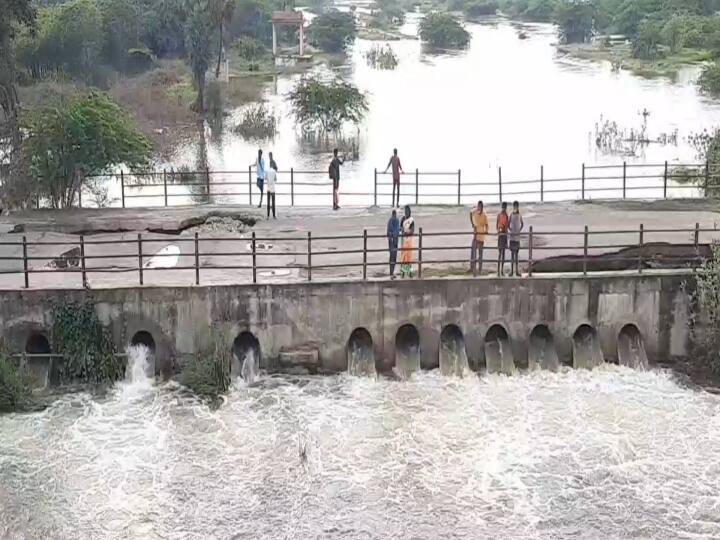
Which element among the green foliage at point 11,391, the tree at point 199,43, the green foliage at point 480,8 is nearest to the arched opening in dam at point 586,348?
the green foliage at point 11,391

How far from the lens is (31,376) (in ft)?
64.6

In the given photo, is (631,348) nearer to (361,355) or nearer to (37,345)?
(361,355)

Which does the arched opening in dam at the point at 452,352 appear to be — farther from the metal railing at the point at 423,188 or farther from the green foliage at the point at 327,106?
the green foliage at the point at 327,106

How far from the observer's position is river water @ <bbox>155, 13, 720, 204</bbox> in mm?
42156

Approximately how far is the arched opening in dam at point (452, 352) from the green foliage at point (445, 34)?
80.1 meters

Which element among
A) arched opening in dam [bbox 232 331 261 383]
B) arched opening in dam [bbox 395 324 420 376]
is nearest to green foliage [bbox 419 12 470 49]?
arched opening in dam [bbox 395 324 420 376]

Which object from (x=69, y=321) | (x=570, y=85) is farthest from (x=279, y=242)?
(x=570, y=85)

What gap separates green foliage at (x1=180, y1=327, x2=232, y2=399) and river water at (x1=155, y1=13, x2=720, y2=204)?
8.85 metres

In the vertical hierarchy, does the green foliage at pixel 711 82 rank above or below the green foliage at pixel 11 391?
above

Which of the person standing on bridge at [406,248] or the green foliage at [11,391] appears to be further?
the person standing on bridge at [406,248]

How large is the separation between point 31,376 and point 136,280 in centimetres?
272

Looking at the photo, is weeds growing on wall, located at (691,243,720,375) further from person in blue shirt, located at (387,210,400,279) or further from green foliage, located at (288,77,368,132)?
green foliage, located at (288,77,368,132)

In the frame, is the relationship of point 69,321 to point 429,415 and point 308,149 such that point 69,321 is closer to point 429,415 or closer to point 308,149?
point 429,415

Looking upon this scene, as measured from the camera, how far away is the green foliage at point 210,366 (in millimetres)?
19797
